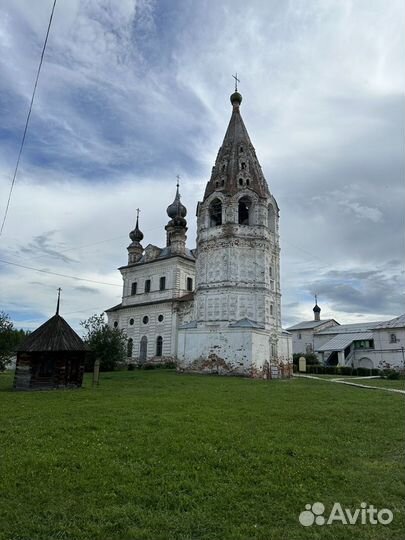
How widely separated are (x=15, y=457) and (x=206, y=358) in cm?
2426

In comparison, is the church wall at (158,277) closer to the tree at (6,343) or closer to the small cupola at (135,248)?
the small cupola at (135,248)

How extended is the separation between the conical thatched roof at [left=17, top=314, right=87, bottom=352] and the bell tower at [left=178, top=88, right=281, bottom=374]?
42.2 feet

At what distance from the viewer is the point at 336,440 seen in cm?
864

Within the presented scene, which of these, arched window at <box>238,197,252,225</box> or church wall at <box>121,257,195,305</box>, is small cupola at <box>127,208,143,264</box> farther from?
arched window at <box>238,197,252,225</box>

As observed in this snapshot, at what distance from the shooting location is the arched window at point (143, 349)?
150 feet

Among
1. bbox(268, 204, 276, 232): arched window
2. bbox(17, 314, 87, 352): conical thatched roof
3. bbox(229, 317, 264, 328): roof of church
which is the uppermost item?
bbox(268, 204, 276, 232): arched window

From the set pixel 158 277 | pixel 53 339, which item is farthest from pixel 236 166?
pixel 53 339

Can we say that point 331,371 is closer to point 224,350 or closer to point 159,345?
point 224,350

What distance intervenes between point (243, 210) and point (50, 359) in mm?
21591

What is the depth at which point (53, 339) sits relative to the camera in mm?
19906

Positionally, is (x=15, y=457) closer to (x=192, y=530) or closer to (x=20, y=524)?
(x=20, y=524)

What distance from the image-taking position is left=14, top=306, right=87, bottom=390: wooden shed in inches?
760

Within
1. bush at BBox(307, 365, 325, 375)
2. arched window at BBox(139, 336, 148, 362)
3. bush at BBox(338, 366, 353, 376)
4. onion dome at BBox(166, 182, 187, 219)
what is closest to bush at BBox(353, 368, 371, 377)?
bush at BBox(338, 366, 353, 376)

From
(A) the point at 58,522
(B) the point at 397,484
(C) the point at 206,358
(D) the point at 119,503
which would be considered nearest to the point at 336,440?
(B) the point at 397,484
